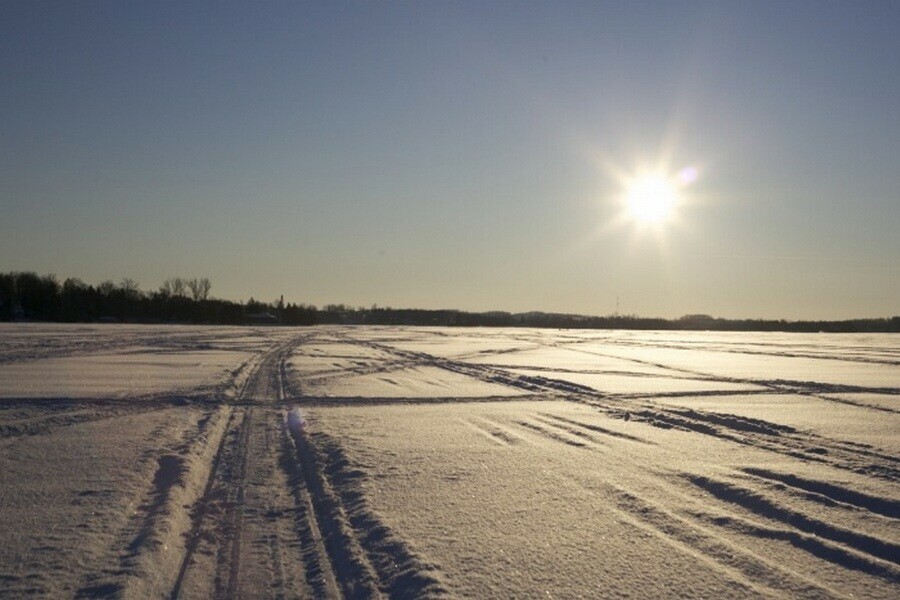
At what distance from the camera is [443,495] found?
5668 mm

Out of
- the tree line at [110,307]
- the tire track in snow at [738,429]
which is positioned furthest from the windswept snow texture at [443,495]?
the tree line at [110,307]

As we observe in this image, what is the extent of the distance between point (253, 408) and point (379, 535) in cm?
665

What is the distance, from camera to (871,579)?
3828 millimetres

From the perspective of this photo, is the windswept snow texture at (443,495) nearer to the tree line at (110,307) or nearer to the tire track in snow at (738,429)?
the tire track in snow at (738,429)

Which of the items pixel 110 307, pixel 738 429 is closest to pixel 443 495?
pixel 738 429

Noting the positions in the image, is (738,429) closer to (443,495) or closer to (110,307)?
(443,495)

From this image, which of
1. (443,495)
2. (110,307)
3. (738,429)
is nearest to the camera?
(443,495)

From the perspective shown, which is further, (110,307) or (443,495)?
(110,307)

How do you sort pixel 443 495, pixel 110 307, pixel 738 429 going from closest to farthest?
pixel 443 495, pixel 738 429, pixel 110 307

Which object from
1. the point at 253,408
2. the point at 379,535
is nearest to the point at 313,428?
the point at 253,408

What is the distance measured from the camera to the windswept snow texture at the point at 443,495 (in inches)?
152

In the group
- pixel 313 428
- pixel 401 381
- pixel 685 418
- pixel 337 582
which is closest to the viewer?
pixel 337 582

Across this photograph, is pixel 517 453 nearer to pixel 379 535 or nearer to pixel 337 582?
pixel 379 535

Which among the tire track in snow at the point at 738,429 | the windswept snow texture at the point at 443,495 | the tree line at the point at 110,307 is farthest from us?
the tree line at the point at 110,307
